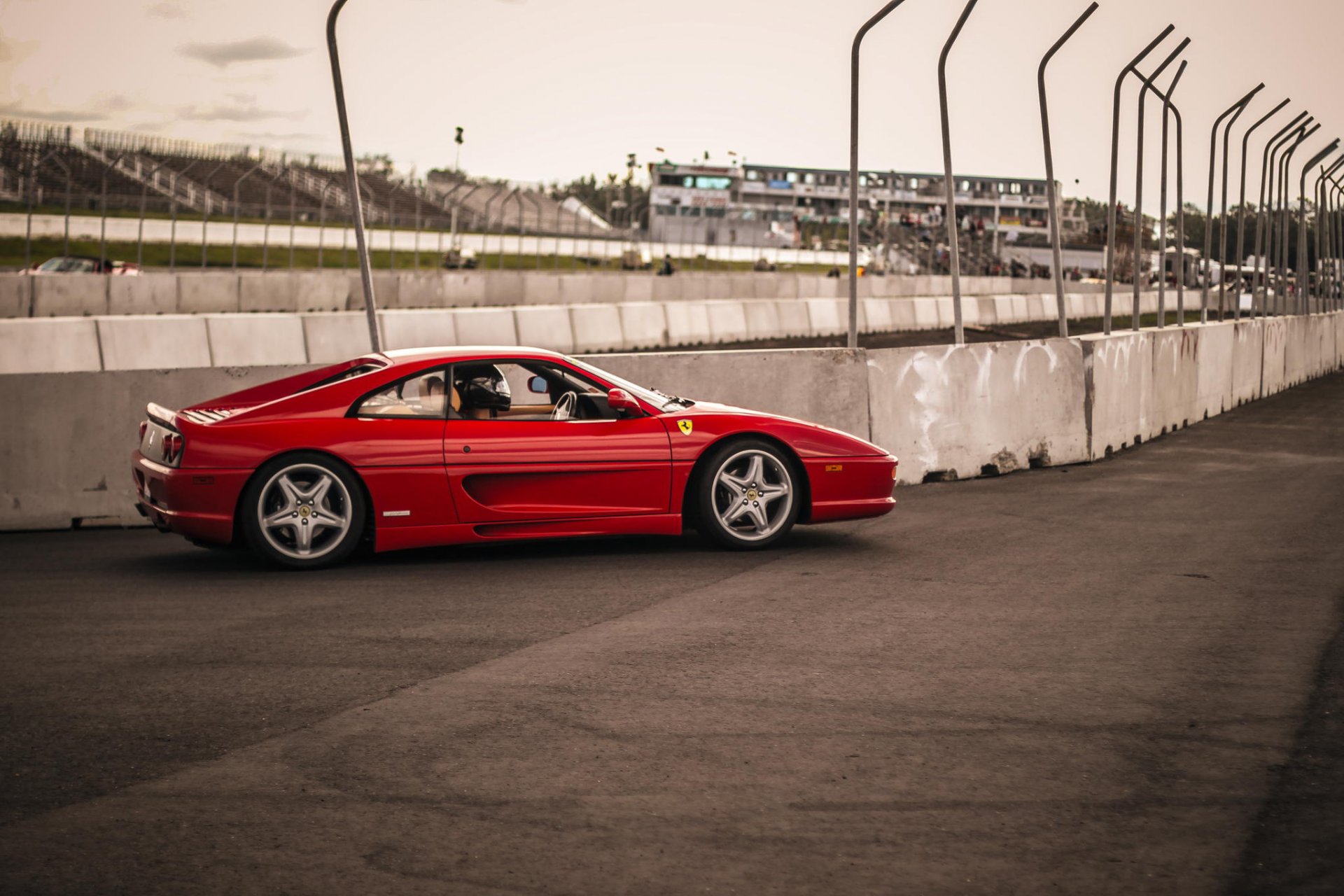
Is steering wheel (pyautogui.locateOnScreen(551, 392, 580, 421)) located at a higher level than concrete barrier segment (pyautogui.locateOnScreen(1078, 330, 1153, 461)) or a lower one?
higher

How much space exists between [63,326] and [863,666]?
624 inches

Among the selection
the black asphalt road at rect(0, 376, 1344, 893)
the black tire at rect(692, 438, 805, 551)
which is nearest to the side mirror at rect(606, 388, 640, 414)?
the black tire at rect(692, 438, 805, 551)

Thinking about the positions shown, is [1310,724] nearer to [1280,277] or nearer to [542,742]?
[542,742]

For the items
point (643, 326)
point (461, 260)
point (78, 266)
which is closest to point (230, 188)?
point (461, 260)

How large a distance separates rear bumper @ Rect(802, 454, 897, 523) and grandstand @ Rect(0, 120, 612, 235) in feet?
86.3

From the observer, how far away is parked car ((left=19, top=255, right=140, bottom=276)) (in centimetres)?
3322

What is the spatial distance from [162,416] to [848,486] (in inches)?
152

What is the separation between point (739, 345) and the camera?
34.4 m

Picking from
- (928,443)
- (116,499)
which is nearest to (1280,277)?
(928,443)

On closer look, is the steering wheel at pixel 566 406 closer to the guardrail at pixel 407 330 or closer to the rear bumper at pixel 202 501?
the rear bumper at pixel 202 501

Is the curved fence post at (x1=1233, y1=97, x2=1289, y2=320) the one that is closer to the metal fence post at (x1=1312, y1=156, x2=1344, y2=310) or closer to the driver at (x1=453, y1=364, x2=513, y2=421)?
the metal fence post at (x1=1312, y1=156, x2=1344, y2=310)

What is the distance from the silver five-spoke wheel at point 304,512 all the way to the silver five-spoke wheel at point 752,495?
2.04 meters

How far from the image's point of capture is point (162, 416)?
8281 millimetres

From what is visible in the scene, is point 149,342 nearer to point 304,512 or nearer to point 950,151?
point 950,151
